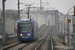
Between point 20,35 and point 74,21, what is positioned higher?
point 74,21

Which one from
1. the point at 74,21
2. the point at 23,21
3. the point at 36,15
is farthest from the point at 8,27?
the point at 36,15

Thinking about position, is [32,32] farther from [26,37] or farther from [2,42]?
[2,42]

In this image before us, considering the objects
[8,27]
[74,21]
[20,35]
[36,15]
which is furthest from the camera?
[36,15]

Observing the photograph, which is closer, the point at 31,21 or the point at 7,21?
the point at 31,21

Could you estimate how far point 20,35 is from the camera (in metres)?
31.2

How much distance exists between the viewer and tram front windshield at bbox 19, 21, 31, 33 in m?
31.3

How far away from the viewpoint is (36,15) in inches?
5723

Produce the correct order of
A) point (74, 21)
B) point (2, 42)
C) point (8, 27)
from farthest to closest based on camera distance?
point (8, 27)
point (2, 42)
point (74, 21)

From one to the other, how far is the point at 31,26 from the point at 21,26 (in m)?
1.41

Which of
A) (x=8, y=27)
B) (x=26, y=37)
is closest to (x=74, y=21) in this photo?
(x=26, y=37)

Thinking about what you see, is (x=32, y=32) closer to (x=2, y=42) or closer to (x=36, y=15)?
(x=2, y=42)

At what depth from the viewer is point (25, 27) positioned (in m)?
31.4

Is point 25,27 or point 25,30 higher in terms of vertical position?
point 25,27

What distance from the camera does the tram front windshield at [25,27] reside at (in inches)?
1233
